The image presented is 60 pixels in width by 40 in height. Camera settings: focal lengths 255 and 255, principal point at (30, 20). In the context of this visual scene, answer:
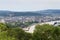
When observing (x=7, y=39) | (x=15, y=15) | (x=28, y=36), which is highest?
(x=7, y=39)

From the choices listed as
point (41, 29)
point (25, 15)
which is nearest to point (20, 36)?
point (41, 29)

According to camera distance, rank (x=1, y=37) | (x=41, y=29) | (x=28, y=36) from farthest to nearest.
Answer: (x=28, y=36) → (x=41, y=29) → (x=1, y=37)

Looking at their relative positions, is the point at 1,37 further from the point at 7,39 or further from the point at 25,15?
the point at 25,15

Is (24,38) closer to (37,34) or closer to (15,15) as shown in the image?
(37,34)

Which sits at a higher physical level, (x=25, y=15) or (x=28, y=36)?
(x=28, y=36)

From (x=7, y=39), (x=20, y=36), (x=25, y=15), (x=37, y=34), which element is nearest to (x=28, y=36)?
(x=20, y=36)

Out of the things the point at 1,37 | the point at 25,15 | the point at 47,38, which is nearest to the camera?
the point at 1,37

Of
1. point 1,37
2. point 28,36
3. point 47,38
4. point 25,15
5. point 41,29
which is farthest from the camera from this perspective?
point 25,15

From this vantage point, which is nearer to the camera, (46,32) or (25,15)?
(46,32)

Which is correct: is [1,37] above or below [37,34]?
above
